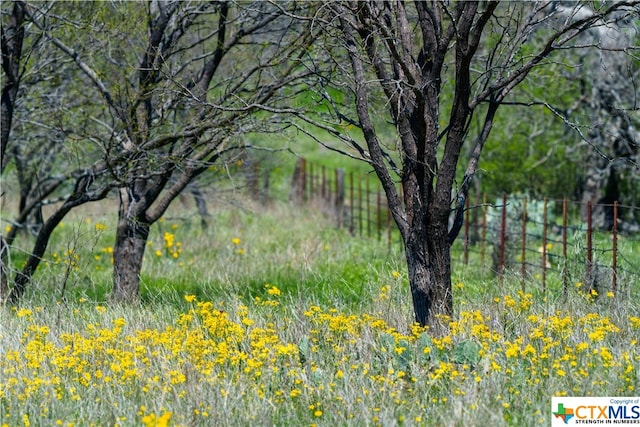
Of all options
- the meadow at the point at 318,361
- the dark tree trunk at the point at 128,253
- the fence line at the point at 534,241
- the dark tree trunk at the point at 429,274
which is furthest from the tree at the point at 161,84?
the fence line at the point at 534,241

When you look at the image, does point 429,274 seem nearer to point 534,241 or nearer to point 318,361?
point 318,361

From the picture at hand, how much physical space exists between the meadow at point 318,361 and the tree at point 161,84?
1.10 m

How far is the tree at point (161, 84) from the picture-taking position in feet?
28.5

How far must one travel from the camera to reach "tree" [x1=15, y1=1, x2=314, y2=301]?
868cm

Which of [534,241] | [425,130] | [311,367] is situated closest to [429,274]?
[425,130]

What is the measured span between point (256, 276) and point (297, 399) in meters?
5.28

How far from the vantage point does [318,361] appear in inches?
266

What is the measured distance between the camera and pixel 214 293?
1001 centimetres

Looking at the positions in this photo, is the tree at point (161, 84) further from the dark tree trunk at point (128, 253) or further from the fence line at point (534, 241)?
the fence line at point (534, 241)

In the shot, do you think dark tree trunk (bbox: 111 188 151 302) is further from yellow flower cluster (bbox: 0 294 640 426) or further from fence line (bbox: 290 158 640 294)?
fence line (bbox: 290 158 640 294)

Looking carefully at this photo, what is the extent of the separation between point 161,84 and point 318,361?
11.5ft

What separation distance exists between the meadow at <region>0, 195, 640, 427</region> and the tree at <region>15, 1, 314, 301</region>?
1.10 meters

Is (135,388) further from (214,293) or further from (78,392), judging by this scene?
(214,293)

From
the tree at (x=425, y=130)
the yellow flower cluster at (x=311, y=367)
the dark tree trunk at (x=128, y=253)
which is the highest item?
the tree at (x=425, y=130)
